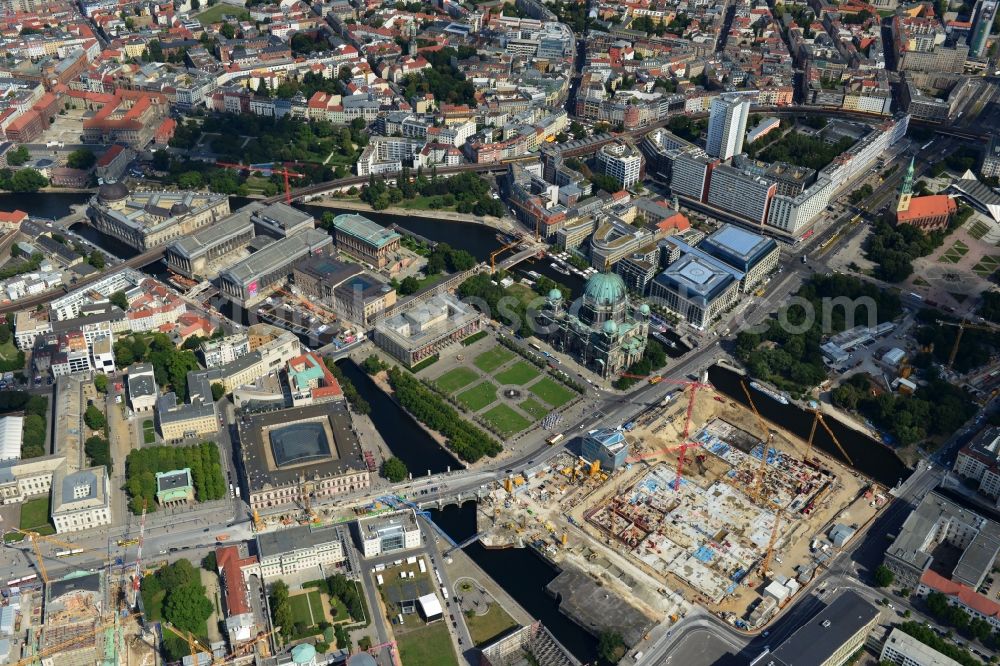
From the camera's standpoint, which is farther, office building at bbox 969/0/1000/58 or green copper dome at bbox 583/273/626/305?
office building at bbox 969/0/1000/58

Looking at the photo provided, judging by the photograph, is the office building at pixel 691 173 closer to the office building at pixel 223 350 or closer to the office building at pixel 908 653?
the office building at pixel 223 350

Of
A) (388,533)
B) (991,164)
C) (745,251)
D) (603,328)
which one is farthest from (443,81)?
(388,533)

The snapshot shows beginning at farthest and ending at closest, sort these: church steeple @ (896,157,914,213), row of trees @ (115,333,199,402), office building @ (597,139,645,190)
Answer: office building @ (597,139,645,190) < church steeple @ (896,157,914,213) < row of trees @ (115,333,199,402)

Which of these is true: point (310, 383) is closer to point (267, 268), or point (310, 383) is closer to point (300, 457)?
point (300, 457)

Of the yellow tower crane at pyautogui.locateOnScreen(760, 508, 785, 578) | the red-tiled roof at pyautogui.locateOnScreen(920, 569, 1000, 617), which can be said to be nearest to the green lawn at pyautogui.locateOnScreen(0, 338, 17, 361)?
the yellow tower crane at pyautogui.locateOnScreen(760, 508, 785, 578)

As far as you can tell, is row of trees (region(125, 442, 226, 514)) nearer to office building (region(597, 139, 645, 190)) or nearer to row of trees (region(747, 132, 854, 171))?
office building (region(597, 139, 645, 190))

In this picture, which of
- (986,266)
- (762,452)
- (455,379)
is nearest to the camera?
(762,452)

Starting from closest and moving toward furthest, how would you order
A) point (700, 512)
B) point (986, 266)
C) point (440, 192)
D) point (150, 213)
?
1. point (700, 512)
2. point (986, 266)
3. point (150, 213)
4. point (440, 192)
